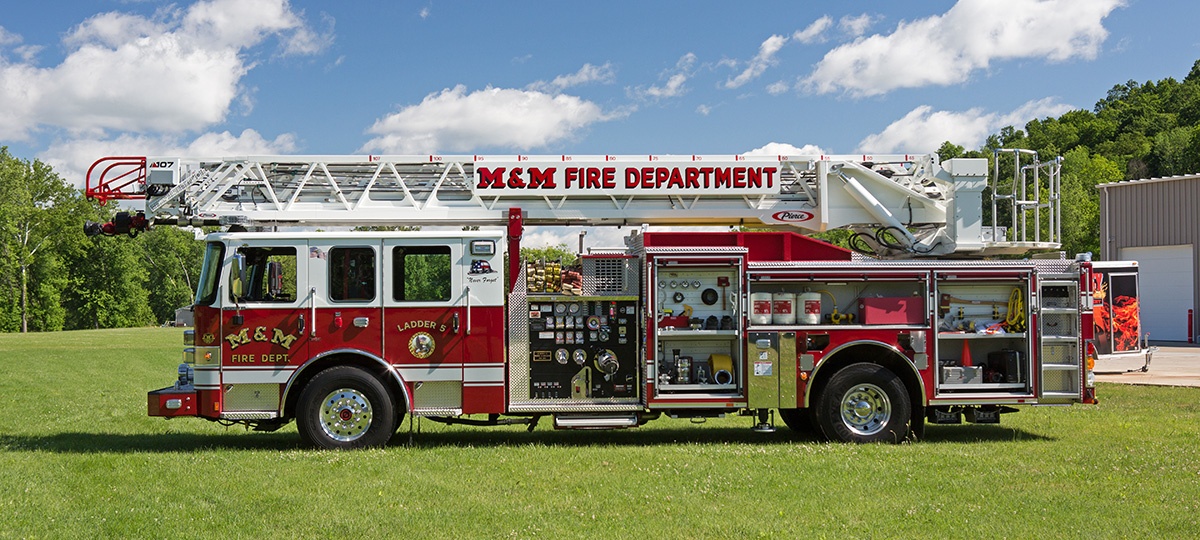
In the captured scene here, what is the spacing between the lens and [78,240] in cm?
8869

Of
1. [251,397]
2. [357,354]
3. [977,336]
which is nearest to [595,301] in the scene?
[357,354]

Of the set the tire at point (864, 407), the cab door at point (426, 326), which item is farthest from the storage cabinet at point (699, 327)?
the cab door at point (426, 326)

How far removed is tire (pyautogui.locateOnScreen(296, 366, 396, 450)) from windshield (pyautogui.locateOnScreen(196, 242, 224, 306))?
1597 millimetres

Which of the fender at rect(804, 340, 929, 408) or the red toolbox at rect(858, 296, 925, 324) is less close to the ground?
the red toolbox at rect(858, 296, 925, 324)

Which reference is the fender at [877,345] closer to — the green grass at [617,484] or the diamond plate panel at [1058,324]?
the green grass at [617,484]

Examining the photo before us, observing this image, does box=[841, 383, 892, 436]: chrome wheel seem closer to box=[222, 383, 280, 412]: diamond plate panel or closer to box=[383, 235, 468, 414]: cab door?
box=[383, 235, 468, 414]: cab door

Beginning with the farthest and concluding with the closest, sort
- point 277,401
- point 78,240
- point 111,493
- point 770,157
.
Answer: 1. point 78,240
2. point 770,157
3. point 277,401
4. point 111,493

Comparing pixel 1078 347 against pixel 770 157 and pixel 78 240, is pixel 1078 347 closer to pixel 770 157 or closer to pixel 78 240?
pixel 770 157

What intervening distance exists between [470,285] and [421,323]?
2.40ft

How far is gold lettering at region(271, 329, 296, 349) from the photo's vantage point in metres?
12.2

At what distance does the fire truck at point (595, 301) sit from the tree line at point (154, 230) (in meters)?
52.2

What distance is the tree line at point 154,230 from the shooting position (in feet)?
273

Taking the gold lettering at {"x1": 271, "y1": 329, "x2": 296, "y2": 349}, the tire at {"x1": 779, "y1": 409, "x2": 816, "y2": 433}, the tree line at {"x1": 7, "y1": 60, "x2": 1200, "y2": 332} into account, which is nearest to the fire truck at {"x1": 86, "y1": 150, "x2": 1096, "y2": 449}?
the gold lettering at {"x1": 271, "y1": 329, "x2": 296, "y2": 349}

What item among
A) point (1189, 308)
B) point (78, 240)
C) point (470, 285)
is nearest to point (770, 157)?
point (470, 285)
